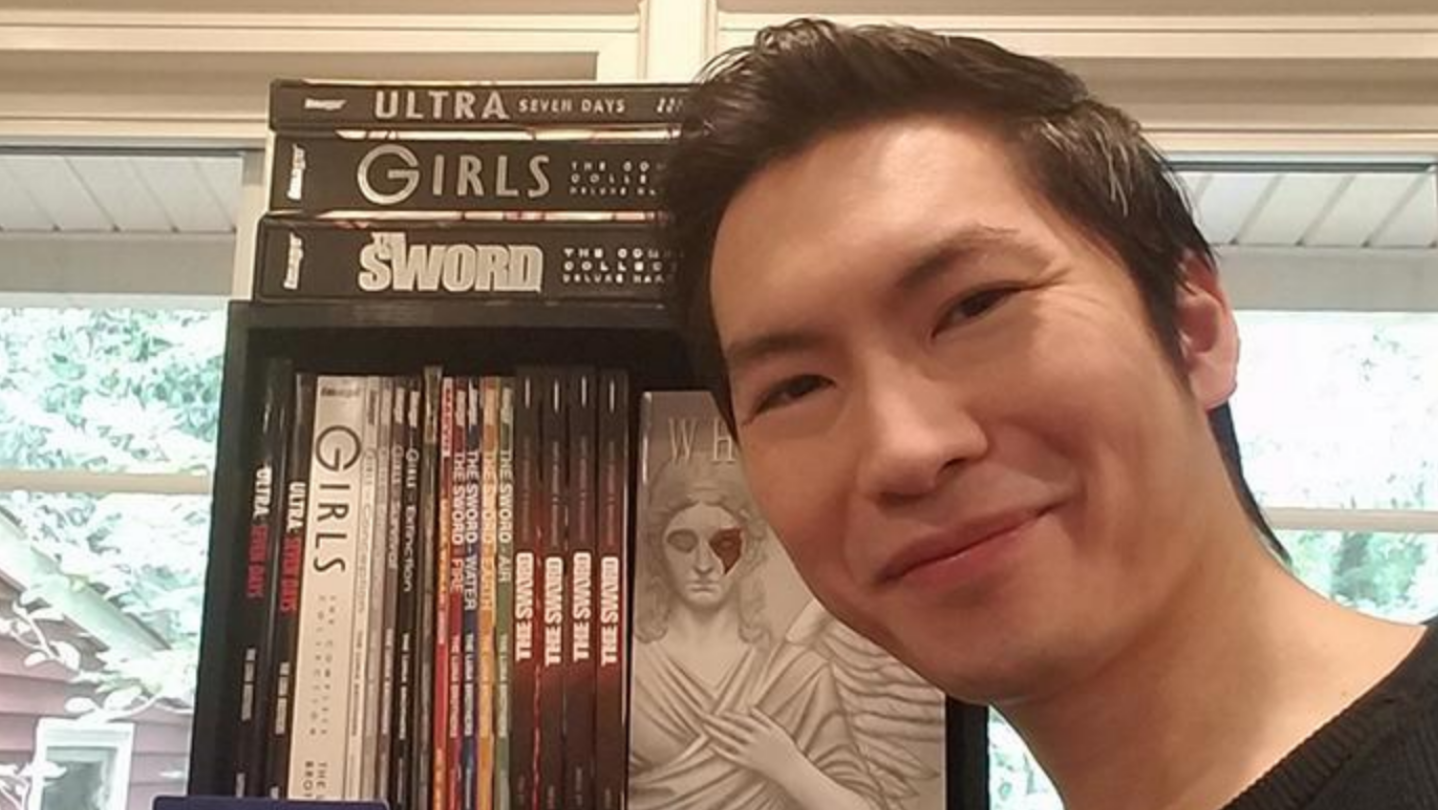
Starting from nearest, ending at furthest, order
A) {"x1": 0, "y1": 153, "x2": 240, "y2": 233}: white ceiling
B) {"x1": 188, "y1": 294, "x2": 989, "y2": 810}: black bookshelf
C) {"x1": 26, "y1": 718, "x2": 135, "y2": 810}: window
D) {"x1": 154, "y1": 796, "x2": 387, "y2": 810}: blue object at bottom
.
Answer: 1. {"x1": 154, "y1": 796, "x2": 387, "y2": 810}: blue object at bottom
2. {"x1": 188, "y1": 294, "x2": 989, "y2": 810}: black bookshelf
3. {"x1": 26, "y1": 718, "x2": 135, "y2": 810}: window
4. {"x1": 0, "y1": 153, "x2": 240, "y2": 233}: white ceiling

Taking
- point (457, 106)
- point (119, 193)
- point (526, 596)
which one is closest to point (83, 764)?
point (119, 193)

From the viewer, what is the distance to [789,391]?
835 mm

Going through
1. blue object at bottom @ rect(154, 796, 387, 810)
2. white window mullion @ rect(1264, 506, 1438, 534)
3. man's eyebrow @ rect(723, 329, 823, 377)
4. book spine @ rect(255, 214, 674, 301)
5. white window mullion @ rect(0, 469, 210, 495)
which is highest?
book spine @ rect(255, 214, 674, 301)

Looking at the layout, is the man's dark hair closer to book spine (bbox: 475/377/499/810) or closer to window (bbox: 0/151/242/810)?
book spine (bbox: 475/377/499/810)

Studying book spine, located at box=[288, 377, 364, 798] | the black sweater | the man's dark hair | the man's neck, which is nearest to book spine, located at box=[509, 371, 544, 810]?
book spine, located at box=[288, 377, 364, 798]

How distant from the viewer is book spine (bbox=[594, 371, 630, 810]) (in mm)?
1132

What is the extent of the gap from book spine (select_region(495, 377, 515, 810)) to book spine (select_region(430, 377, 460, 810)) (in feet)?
0.10

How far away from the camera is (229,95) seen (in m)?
1.68

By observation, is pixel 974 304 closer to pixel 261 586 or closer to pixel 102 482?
pixel 261 586

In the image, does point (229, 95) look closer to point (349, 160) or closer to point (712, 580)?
point (349, 160)

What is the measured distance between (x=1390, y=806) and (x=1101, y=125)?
0.38 metres

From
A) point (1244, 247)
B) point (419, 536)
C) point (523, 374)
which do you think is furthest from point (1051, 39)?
point (419, 536)

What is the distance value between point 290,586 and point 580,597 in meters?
0.19

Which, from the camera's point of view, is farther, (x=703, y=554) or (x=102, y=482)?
(x=102, y=482)
